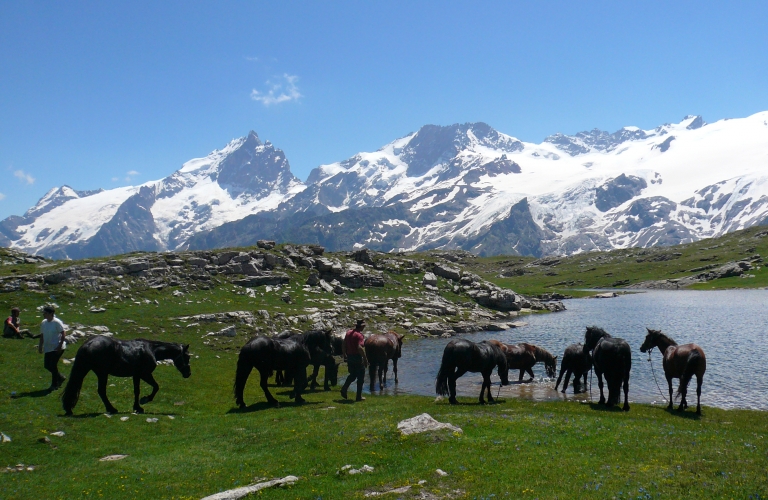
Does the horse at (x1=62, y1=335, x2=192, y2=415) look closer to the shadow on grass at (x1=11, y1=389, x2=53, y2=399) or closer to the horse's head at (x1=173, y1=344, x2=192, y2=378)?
the horse's head at (x1=173, y1=344, x2=192, y2=378)

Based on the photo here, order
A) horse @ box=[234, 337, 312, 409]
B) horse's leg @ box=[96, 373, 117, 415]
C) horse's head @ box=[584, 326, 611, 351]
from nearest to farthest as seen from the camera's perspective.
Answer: horse's leg @ box=[96, 373, 117, 415], horse @ box=[234, 337, 312, 409], horse's head @ box=[584, 326, 611, 351]

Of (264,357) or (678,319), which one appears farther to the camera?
(678,319)

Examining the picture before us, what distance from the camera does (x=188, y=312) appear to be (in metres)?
48.4

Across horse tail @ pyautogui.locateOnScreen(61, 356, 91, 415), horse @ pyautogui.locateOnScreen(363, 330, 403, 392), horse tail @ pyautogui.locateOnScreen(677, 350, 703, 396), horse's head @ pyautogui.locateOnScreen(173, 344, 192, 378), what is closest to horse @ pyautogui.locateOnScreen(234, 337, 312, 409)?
horse's head @ pyautogui.locateOnScreen(173, 344, 192, 378)

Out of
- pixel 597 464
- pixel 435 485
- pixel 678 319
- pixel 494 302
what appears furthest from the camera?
pixel 494 302

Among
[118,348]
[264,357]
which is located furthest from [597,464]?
[118,348]

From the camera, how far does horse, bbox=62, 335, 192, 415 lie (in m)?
21.4

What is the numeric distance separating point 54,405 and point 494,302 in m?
66.3

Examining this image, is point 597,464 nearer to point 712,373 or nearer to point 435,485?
point 435,485

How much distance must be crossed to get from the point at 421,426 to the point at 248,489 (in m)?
7.22

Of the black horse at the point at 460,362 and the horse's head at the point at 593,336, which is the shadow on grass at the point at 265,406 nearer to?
the black horse at the point at 460,362

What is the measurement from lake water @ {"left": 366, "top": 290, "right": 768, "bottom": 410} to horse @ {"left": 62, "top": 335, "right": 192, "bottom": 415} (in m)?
16.2

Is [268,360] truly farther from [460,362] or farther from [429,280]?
[429,280]

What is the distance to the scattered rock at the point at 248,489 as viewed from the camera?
12664 millimetres
